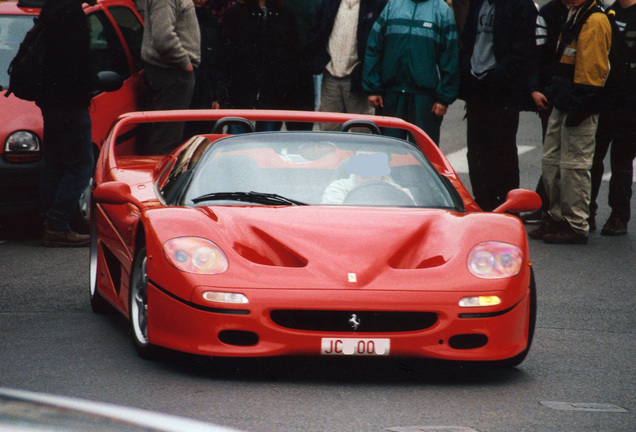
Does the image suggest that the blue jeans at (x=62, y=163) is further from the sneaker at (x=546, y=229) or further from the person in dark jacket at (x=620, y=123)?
the person in dark jacket at (x=620, y=123)

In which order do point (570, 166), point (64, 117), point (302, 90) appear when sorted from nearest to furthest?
1. point (64, 117)
2. point (570, 166)
3. point (302, 90)

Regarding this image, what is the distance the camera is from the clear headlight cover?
925 centimetres

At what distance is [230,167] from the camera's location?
602 centimetres


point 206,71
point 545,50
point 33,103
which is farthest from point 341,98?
point 33,103

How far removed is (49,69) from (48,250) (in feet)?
4.45

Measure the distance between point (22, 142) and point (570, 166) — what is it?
171 inches

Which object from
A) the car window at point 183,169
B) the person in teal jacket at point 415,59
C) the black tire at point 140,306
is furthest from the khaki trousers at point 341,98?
the black tire at point 140,306

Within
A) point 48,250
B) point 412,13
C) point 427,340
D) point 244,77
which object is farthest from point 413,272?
point 244,77

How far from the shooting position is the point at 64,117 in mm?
9125

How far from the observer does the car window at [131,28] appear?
1111 cm

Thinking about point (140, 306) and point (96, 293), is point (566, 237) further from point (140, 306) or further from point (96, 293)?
point (140, 306)

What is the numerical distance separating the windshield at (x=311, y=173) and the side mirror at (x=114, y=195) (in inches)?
8.5

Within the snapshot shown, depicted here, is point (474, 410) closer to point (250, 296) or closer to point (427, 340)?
point (427, 340)

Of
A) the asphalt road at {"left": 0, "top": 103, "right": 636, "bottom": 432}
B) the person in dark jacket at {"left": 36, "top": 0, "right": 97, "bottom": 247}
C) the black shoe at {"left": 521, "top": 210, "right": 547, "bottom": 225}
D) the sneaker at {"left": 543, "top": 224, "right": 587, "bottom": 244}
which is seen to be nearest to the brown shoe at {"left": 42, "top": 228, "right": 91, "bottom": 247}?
the person in dark jacket at {"left": 36, "top": 0, "right": 97, "bottom": 247}
